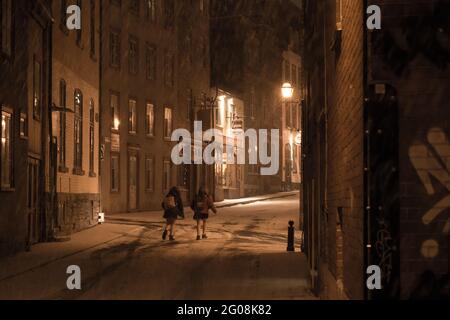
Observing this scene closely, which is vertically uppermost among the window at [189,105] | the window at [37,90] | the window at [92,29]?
the window at [92,29]

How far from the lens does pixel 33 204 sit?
75.6 feet

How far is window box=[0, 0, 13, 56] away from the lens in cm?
1961

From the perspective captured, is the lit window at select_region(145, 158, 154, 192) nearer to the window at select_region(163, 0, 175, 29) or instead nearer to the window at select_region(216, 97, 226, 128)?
the window at select_region(163, 0, 175, 29)

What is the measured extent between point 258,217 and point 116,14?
40.4ft

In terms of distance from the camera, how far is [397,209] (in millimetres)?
5852

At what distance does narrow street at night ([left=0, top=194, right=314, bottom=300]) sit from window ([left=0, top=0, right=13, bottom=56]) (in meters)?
5.04

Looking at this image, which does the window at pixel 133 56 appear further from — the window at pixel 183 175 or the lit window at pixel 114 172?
the window at pixel 183 175

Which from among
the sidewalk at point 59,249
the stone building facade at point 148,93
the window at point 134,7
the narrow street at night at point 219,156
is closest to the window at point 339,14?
the narrow street at night at point 219,156

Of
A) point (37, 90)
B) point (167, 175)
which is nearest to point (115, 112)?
point (167, 175)

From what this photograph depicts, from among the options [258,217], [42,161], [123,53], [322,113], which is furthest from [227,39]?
[322,113]

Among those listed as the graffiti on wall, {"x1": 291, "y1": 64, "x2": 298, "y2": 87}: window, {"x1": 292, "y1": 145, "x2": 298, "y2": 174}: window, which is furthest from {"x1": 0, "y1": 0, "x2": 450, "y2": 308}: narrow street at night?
{"x1": 292, "y1": 145, "x2": 298, "y2": 174}: window

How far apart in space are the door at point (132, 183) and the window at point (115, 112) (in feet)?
8.27

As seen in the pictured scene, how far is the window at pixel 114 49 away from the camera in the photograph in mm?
40391

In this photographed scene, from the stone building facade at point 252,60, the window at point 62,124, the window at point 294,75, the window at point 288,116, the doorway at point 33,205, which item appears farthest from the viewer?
the window at point 294,75
